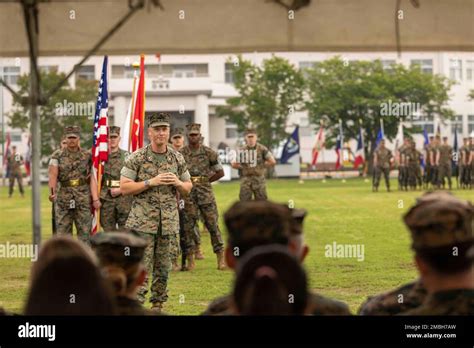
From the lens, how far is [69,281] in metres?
3.22

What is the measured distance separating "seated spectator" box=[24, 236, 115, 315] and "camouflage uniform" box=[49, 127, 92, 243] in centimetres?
753

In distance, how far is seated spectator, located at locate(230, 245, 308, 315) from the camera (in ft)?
→ 10.2

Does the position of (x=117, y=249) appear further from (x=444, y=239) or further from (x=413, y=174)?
(x=413, y=174)

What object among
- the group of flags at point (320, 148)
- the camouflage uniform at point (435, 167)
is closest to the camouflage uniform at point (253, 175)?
the camouflage uniform at point (435, 167)

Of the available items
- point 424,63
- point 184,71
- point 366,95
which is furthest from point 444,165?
point 366,95

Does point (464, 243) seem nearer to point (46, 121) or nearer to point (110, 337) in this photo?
point (110, 337)

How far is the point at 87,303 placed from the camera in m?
3.26

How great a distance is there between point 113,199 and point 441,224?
28.0 ft

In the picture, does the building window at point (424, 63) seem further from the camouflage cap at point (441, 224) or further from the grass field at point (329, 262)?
the camouflage cap at point (441, 224)

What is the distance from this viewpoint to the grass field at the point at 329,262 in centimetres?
923

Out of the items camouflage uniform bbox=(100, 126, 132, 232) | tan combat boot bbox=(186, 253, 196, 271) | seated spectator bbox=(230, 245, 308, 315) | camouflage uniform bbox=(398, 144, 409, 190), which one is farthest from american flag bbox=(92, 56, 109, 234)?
camouflage uniform bbox=(398, 144, 409, 190)

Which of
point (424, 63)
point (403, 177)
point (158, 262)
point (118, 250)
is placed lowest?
point (158, 262)

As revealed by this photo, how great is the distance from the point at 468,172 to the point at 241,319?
23985 mm

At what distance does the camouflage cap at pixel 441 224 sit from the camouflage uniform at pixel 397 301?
25 centimetres
